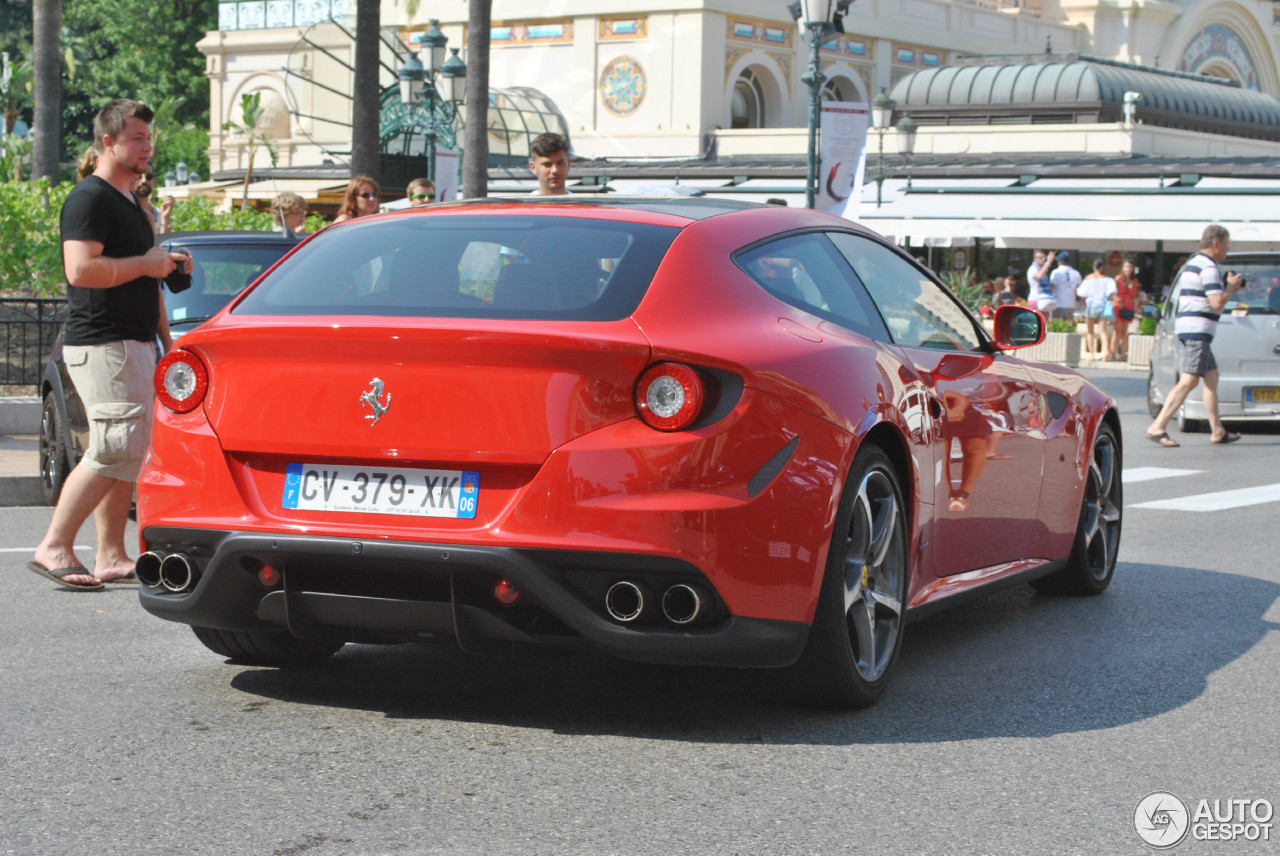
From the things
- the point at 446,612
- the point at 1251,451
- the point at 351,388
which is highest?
the point at 351,388

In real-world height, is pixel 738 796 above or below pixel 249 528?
below

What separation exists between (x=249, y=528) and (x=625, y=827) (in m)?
1.38

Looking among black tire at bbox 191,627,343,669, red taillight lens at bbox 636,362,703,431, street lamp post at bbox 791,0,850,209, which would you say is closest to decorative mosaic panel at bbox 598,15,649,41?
street lamp post at bbox 791,0,850,209

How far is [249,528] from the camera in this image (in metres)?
4.77

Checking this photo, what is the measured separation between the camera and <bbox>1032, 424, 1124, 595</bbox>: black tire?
7.44 meters

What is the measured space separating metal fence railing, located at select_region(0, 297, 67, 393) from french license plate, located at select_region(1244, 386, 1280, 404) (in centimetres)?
1047

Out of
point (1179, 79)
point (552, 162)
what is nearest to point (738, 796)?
point (552, 162)

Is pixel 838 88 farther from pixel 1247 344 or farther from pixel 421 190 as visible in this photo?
pixel 421 190

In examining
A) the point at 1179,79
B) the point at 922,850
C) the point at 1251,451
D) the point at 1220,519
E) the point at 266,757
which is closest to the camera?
the point at 922,850

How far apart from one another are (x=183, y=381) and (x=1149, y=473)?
32.5ft

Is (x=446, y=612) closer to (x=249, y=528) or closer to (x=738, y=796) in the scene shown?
(x=249, y=528)

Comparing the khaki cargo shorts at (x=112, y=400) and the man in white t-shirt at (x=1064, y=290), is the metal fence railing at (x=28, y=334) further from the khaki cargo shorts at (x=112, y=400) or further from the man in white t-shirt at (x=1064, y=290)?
the man in white t-shirt at (x=1064, y=290)

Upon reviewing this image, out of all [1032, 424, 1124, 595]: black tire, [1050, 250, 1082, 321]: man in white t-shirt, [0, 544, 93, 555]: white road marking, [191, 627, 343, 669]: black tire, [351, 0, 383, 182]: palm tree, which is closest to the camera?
[191, 627, 343, 669]: black tire

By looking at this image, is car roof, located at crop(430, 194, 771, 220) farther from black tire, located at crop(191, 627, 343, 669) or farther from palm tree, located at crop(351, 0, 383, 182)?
palm tree, located at crop(351, 0, 383, 182)
